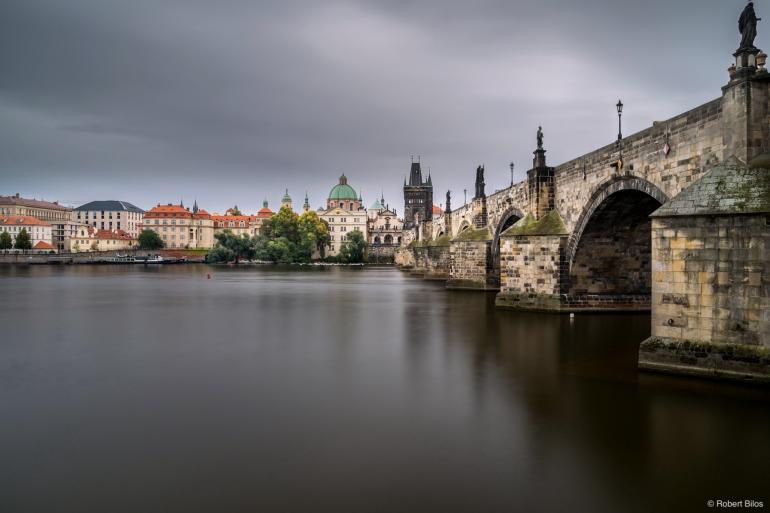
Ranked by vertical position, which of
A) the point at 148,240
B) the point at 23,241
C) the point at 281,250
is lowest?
the point at 281,250

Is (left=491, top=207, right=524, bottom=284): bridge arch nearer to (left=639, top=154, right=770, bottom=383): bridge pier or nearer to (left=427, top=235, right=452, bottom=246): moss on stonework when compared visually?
(left=427, top=235, right=452, bottom=246): moss on stonework

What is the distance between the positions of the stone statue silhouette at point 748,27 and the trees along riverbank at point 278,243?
3091 inches

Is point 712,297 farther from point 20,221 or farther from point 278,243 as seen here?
point 20,221

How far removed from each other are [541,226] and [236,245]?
7413 centimetres

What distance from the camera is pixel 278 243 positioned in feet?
277

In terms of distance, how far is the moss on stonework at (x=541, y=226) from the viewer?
18.9 meters

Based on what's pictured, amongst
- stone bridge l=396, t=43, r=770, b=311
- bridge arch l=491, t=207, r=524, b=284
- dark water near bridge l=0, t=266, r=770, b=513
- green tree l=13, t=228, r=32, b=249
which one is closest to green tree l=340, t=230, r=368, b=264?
bridge arch l=491, t=207, r=524, b=284

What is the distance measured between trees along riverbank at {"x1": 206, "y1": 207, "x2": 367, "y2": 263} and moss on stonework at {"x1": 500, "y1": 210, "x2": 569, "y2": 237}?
67.3 meters

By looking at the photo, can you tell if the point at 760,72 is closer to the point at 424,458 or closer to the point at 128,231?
the point at 424,458

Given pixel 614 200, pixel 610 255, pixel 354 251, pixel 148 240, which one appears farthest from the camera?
pixel 148 240

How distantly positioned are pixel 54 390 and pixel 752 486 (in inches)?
402

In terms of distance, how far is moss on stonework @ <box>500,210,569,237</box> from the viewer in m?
18.9

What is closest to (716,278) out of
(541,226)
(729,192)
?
(729,192)

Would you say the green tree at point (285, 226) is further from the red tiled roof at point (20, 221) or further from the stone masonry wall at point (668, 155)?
the stone masonry wall at point (668, 155)
